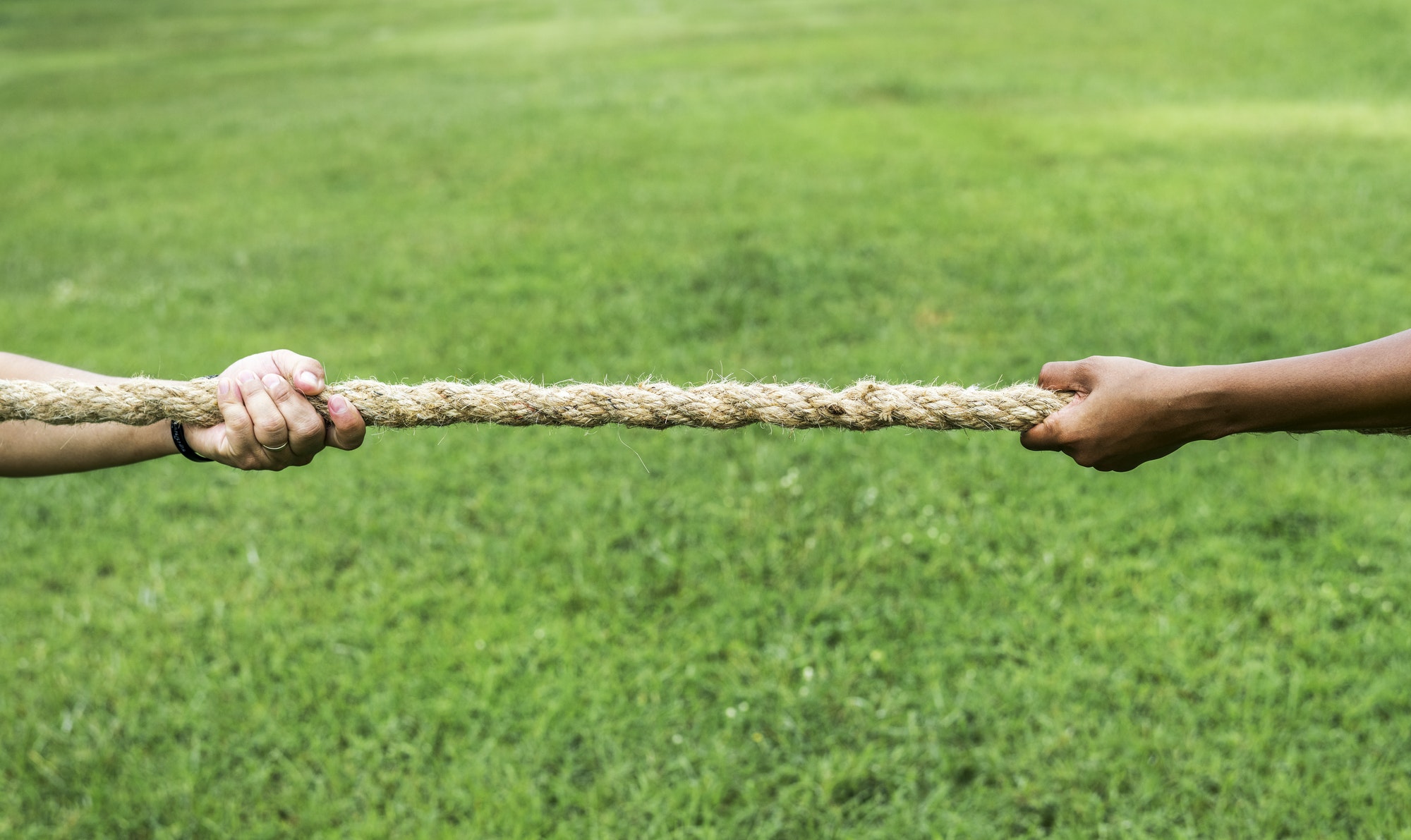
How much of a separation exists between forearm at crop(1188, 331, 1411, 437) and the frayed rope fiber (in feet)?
0.82

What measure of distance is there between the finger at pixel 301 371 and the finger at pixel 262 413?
51 millimetres

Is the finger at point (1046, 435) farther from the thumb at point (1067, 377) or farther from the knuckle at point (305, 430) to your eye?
the knuckle at point (305, 430)

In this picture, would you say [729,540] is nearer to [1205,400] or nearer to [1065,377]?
[1065,377]

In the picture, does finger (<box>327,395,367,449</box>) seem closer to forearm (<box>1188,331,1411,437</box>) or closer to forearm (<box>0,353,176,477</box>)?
forearm (<box>0,353,176,477</box>)

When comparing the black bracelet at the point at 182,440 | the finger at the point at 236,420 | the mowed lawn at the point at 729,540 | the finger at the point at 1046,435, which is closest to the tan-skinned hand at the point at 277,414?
the finger at the point at 236,420

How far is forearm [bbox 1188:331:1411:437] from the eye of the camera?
1.57 meters

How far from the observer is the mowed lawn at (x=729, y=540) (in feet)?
9.36

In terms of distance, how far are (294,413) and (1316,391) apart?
1.78m

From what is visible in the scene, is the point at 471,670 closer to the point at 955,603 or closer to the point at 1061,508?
the point at 955,603

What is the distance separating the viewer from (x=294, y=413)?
180 cm

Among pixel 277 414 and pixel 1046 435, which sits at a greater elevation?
pixel 277 414

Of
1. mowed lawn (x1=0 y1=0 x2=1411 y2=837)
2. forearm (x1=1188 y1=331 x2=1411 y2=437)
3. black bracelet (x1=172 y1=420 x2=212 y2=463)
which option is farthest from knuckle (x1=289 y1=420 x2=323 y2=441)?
forearm (x1=1188 y1=331 x2=1411 y2=437)

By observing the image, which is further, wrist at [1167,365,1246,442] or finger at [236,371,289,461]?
finger at [236,371,289,461]

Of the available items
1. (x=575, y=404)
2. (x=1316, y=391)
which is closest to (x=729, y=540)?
(x=575, y=404)
